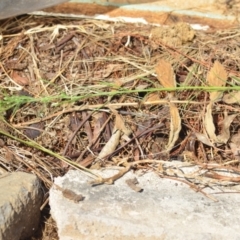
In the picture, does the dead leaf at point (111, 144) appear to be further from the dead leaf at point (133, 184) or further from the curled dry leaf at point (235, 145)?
the curled dry leaf at point (235, 145)

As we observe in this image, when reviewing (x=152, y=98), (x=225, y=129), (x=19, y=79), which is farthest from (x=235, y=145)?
(x=19, y=79)

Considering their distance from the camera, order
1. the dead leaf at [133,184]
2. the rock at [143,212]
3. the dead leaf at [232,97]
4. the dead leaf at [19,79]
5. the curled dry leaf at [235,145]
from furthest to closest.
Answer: the dead leaf at [19,79] → the dead leaf at [232,97] → the curled dry leaf at [235,145] → the dead leaf at [133,184] → the rock at [143,212]

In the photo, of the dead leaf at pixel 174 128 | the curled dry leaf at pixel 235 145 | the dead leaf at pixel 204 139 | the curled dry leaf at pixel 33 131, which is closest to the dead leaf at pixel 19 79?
the curled dry leaf at pixel 33 131

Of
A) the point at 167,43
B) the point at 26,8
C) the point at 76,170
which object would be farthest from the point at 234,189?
the point at 26,8

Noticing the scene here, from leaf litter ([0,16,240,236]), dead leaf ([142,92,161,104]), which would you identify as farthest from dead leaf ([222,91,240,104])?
dead leaf ([142,92,161,104])

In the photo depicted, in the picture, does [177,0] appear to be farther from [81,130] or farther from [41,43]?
[81,130]

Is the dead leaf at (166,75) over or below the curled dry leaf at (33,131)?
over

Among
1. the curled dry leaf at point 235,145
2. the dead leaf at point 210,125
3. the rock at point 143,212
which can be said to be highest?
the dead leaf at point 210,125
